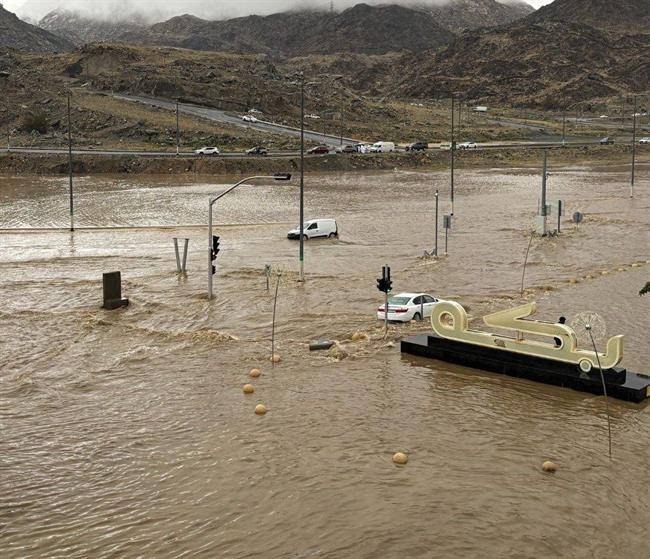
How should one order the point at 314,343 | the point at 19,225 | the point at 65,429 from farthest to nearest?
1. the point at 19,225
2. the point at 314,343
3. the point at 65,429

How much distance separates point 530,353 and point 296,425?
248 inches

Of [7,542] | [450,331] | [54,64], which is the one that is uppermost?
[54,64]

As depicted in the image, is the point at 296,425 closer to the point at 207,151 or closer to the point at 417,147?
the point at 207,151

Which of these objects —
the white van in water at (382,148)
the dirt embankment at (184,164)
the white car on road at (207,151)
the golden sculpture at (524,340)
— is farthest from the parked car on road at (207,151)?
the golden sculpture at (524,340)

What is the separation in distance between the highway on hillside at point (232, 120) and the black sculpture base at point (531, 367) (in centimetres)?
8211

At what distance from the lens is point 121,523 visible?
12414mm

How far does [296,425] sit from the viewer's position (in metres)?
16.3

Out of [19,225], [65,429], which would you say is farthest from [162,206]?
[65,429]

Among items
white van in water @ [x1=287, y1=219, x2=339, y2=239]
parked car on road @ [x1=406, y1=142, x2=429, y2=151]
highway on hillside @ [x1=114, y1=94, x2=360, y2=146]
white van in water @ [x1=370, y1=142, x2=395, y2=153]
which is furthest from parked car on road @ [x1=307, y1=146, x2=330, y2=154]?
white van in water @ [x1=287, y1=219, x2=339, y2=239]

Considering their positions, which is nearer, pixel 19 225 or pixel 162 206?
pixel 19 225

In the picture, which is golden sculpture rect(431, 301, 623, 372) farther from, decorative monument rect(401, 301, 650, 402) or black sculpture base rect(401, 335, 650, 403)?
black sculpture base rect(401, 335, 650, 403)

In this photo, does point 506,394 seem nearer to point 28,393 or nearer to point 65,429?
point 65,429

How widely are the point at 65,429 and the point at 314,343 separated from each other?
7720mm

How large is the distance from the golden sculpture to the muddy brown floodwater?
0.82m
